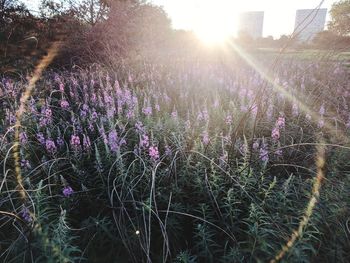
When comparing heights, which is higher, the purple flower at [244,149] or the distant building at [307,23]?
the distant building at [307,23]

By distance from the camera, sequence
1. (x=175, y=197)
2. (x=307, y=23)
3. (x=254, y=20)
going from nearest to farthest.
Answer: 1. (x=307, y=23)
2. (x=175, y=197)
3. (x=254, y=20)

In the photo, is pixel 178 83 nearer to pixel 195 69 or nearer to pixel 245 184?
pixel 195 69

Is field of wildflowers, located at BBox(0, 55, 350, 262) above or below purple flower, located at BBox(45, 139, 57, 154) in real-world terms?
below

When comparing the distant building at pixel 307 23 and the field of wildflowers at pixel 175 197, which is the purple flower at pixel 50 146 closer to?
the field of wildflowers at pixel 175 197

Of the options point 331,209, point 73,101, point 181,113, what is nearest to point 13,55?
point 73,101

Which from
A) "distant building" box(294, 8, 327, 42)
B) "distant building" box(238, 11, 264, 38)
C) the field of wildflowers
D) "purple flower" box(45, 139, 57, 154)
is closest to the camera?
"distant building" box(294, 8, 327, 42)

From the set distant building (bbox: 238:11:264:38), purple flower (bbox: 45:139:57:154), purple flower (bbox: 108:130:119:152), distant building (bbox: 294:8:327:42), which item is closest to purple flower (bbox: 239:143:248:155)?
distant building (bbox: 294:8:327:42)

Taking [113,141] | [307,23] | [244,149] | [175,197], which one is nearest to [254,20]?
[244,149]

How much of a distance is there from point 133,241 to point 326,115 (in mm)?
3952

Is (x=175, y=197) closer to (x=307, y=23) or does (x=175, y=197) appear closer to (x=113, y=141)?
(x=113, y=141)

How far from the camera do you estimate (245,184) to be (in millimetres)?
2523

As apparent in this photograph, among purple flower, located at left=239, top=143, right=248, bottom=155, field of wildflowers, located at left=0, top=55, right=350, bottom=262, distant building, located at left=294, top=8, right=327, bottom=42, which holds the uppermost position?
distant building, located at left=294, top=8, right=327, bottom=42

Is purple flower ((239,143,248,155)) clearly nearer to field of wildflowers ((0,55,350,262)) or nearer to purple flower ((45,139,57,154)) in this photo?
field of wildflowers ((0,55,350,262))

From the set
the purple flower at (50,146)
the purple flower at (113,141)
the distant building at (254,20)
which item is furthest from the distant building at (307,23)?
the distant building at (254,20)
